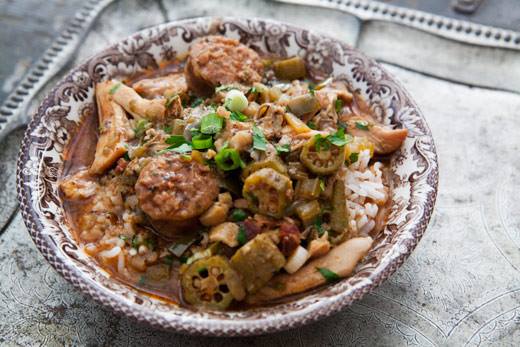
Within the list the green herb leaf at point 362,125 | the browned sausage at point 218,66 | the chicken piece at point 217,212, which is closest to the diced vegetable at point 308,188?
the chicken piece at point 217,212

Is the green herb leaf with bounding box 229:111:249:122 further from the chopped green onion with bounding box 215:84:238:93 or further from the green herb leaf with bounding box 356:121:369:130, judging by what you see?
the green herb leaf with bounding box 356:121:369:130

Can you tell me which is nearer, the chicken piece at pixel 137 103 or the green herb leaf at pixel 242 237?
the green herb leaf at pixel 242 237

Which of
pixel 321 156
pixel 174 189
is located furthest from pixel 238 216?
pixel 321 156

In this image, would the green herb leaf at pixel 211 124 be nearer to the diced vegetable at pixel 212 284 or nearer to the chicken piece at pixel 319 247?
the diced vegetable at pixel 212 284

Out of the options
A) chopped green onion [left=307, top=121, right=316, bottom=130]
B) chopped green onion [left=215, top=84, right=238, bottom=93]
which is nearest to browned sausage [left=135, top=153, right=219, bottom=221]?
chopped green onion [left=215, top=84, right=238, bottom=93]

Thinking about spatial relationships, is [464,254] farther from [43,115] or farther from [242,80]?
[43,115]

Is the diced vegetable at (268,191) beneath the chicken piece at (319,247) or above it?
above
